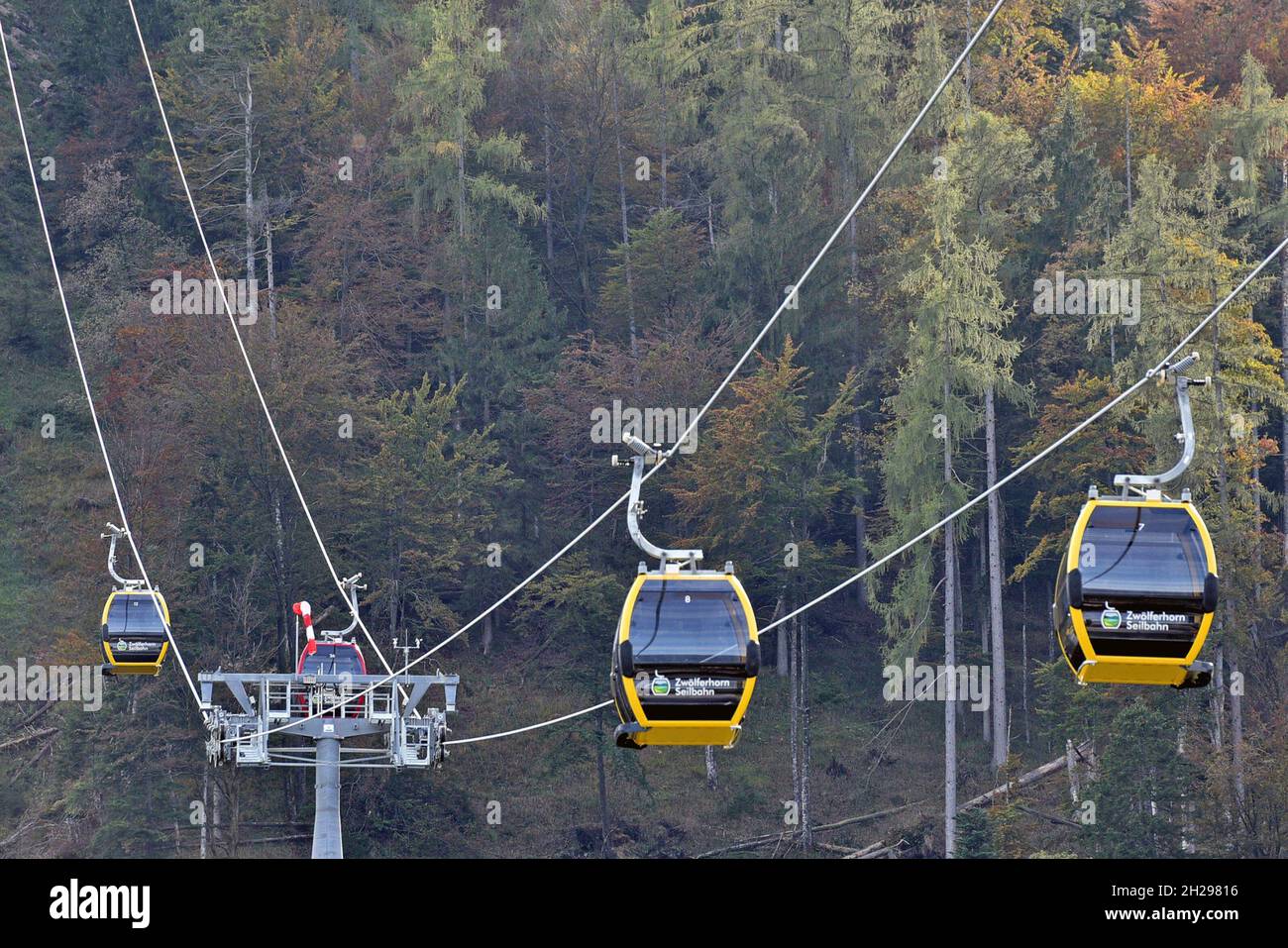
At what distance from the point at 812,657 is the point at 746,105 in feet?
47.8

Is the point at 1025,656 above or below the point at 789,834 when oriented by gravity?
above

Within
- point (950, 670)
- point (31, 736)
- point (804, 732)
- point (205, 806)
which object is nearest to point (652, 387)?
point (804, 732)

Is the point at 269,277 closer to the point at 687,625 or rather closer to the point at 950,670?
the point at 950,670

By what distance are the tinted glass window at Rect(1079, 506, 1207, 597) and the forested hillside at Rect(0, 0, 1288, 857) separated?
68.3ft

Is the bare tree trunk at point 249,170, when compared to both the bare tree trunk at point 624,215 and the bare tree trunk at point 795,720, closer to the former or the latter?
the bare tree trunk at point 624,215

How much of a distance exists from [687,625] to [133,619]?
14653mm

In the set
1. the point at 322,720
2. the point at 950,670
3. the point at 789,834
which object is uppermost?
the point at 950,670

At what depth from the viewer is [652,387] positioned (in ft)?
160

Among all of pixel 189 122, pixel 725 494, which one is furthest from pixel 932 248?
pixel 189 122

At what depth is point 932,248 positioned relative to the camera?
157 feet

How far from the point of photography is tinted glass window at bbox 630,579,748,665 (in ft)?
56.4

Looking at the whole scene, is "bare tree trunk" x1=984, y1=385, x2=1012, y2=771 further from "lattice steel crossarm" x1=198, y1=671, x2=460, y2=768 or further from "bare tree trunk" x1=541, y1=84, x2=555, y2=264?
"bare tree trunk" x1=541, y1=84, x2=555, y2=264

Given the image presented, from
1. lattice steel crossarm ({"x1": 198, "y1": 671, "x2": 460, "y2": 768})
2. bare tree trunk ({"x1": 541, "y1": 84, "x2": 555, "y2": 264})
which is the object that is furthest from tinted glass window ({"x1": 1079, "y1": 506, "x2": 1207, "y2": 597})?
bare tree trunk ({"x1": 541, "y1": 84, "x2": 555, "y2": 264})

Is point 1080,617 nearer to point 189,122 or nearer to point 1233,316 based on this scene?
point 1233,316
